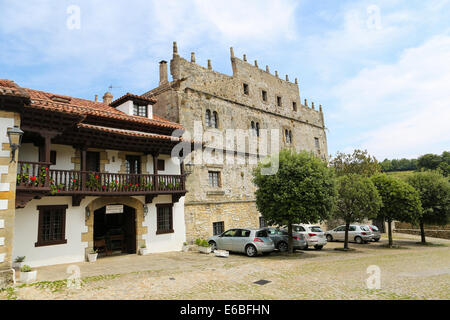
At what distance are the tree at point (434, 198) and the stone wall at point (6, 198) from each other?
26039mm

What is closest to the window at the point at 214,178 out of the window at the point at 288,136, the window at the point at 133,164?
the window at the point at 133,164

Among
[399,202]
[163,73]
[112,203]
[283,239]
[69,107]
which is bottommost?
[283,239]

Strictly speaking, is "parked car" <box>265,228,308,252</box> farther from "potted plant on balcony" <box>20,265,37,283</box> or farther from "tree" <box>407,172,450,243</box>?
"tree" <box>407,172,450,243</box>

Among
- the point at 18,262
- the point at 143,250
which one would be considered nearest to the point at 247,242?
the point at 143,250

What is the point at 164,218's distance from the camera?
53.8 ft

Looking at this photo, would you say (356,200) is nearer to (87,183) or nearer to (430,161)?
(87,183)

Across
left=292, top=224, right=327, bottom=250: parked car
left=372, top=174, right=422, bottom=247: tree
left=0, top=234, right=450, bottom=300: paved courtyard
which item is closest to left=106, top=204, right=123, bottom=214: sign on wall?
left=0, top=234, right=450, bottom=300: paved courtyard

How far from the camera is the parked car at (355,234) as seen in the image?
22281 millimetres

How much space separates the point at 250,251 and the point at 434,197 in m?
17.9

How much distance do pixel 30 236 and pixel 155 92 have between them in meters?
12.3

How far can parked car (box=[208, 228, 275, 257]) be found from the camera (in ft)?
47.9

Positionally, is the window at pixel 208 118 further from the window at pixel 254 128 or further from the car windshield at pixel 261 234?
the car windshield at pixel 261 234

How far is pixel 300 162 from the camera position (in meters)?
15.8

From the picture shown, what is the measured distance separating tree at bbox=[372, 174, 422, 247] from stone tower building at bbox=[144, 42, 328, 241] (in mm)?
9362
